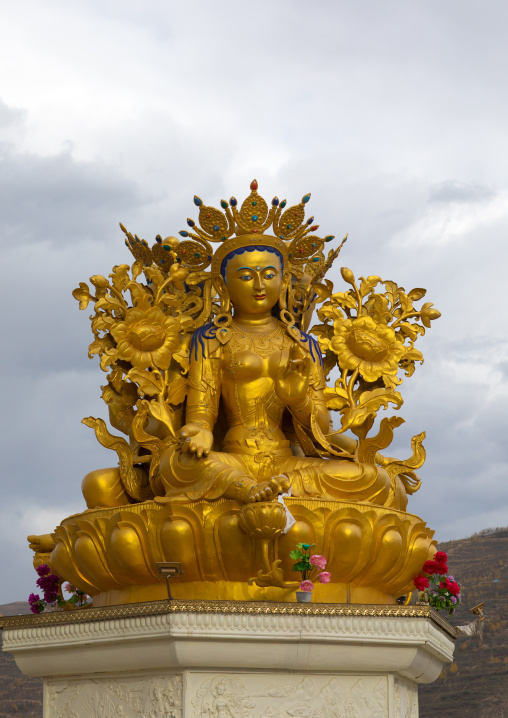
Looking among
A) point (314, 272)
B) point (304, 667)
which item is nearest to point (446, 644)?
point (304, 667)

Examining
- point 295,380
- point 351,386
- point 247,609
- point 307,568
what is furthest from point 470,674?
point 247,609

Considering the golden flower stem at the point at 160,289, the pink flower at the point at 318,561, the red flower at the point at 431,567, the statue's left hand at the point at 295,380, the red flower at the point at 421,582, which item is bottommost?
the pink flower at the point at 318,561

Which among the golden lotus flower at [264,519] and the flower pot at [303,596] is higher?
the golden lotus flower at [264,519]

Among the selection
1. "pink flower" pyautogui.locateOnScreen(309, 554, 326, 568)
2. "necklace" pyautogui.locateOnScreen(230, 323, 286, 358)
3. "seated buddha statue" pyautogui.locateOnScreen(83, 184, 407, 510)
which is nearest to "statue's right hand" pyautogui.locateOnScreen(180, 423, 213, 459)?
"seated buddha statue" pyautogui.locateOnScreen(83, 184, 407, 510)

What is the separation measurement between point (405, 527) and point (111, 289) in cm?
342

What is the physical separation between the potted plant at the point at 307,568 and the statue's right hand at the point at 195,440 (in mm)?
1134

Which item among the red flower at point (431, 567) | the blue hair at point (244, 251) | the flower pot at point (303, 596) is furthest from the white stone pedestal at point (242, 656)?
the blue hair at point (244, 251)

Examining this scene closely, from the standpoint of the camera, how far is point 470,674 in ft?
54.3

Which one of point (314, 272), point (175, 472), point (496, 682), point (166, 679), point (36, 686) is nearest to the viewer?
point (166, 679)

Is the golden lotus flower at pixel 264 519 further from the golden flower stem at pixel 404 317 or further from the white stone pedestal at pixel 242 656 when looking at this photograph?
the golden flower stem at pixel 404 317

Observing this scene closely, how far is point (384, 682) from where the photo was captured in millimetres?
8906

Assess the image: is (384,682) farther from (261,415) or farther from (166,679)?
(261,415)

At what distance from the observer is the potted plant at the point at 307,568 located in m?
8.60

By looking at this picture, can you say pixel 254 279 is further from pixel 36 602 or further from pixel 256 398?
pixel 36 602
